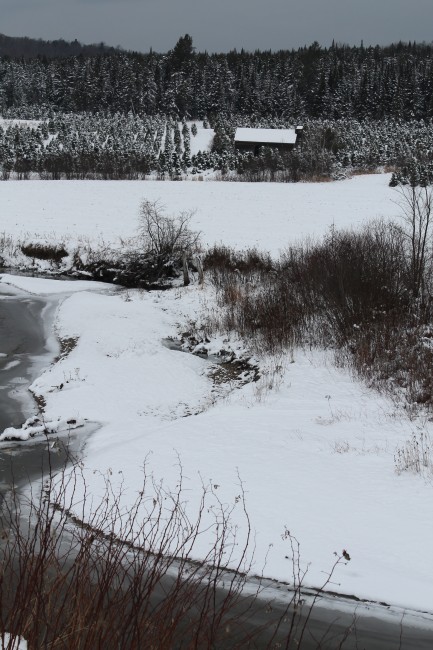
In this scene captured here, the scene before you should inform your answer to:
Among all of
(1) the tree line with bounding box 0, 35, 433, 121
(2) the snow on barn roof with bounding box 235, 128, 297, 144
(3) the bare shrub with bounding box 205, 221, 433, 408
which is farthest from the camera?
(1) the tree line with bounding box 0, 35, 433, 121

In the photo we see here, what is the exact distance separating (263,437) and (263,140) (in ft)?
196

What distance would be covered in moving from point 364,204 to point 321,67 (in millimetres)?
71886

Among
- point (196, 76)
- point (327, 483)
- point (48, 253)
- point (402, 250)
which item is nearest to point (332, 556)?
point (327, 483)

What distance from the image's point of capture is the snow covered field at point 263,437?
7145 millimetres

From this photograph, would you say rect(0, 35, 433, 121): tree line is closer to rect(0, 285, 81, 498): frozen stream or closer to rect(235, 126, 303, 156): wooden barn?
rect(235, 126, 303, 156): wooden barn

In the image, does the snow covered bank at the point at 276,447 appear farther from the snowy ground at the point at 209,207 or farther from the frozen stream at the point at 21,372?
the snowy ground at the point at 209,207

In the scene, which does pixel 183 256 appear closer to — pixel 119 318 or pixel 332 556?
pixel 119 318

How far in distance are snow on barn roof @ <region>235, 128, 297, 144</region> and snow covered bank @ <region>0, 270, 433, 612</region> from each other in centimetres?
5268

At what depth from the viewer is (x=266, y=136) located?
66188 millimetres

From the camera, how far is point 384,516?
7.72m

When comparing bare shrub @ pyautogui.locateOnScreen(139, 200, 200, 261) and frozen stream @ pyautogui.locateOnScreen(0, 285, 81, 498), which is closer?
frozen stream @ pyautogui.locateOnScreen(0, 285, 81, 498)

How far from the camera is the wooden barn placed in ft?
214

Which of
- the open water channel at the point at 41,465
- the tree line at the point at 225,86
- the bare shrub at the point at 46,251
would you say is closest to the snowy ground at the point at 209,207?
the bare shrub at the point at 46,251

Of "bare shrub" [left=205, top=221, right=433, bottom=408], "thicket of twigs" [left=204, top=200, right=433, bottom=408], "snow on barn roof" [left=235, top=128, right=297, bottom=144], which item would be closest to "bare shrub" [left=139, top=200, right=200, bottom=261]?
"bare shrub" [left=205, top=221, right=433, bottom=408]
